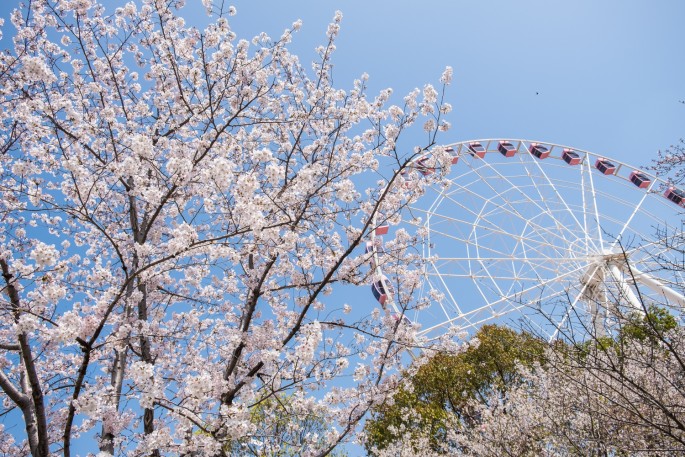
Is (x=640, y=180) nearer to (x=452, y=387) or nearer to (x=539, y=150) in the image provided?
(x=539, y=150)

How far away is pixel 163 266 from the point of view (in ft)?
16.3

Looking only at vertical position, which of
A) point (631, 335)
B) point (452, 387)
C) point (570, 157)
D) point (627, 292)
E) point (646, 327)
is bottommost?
point (646, 327)

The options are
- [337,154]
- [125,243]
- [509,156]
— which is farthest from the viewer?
[509,156]

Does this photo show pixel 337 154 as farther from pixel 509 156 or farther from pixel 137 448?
pixel 509 156

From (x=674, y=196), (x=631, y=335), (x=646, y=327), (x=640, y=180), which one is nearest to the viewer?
(x=646, y=327)

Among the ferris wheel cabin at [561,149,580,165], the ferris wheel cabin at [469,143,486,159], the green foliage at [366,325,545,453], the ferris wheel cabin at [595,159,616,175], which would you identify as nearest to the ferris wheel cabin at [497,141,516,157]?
the ferris wheel cabin at [469,143,486,159]

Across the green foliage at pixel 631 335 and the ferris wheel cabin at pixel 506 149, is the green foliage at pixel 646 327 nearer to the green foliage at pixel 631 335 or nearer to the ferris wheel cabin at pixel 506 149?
the green foliage at pixel 631 335

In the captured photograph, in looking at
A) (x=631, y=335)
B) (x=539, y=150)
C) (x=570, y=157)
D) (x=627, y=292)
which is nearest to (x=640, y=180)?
(x=570, y=157)

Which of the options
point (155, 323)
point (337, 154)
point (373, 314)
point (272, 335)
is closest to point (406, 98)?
point (337, 154)

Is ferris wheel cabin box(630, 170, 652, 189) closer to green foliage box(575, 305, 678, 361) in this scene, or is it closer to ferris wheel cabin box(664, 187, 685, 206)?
ferris wheel cabin box(664, 187, 685, 206)

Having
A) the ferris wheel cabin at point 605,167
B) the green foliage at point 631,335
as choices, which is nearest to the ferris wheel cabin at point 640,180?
the ferris wheel cabin at point 605,167

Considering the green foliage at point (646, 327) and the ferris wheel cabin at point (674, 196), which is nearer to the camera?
the green foliage at point (646, 327)

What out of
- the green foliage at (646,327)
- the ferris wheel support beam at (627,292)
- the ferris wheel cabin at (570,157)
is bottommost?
the green foliage at (646,327)

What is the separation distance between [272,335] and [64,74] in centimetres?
446
